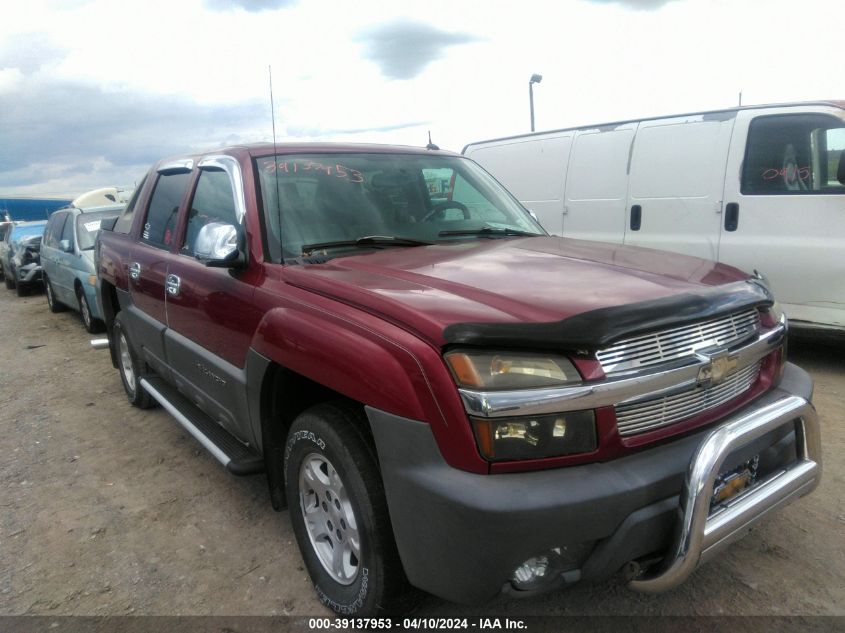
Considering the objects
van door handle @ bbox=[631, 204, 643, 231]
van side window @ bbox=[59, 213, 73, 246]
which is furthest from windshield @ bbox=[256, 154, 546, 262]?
van side window @ bbox=[59, 213, 73, 246]

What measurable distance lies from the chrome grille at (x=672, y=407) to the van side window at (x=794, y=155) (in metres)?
3.55

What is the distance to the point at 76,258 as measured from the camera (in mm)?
8391

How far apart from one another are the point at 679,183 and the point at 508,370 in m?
4.74

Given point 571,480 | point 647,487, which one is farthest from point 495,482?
point 647,487

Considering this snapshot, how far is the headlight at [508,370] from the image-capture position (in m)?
1.92

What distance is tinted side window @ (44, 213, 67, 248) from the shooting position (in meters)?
9.69

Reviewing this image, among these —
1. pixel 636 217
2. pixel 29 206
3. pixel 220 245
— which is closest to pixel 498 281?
pixel 220 245

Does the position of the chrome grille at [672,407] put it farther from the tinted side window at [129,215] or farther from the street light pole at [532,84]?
the street light pole at [532,84]

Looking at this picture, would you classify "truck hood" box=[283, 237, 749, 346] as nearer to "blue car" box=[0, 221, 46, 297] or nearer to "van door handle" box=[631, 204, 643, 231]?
"van door handle" box=[631, 204, 643, 231]

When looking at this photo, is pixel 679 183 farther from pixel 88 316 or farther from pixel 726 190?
pixel 88 316

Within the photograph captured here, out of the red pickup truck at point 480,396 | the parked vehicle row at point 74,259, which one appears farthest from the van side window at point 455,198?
the parked vehicle row at point 74,259

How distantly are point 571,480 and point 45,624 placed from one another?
84.7 inches

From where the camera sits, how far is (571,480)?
190cm

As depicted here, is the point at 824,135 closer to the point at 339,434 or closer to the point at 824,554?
the point at 824,554
